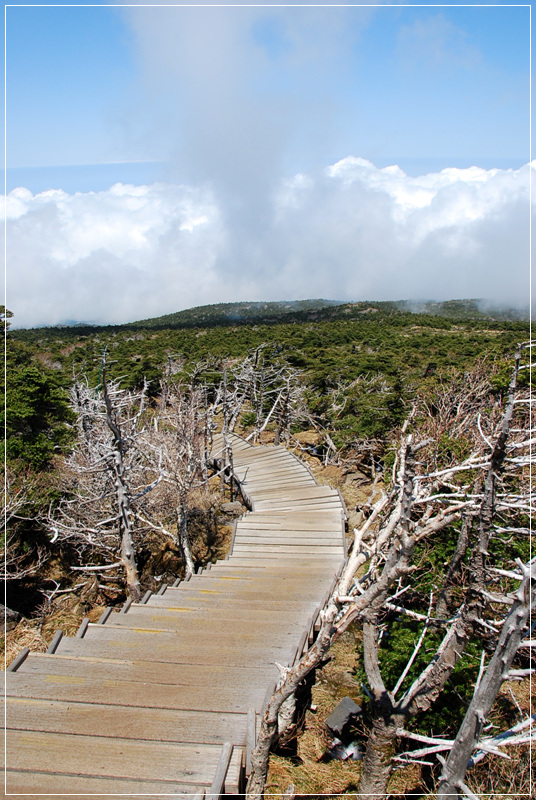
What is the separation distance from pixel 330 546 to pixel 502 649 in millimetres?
6511

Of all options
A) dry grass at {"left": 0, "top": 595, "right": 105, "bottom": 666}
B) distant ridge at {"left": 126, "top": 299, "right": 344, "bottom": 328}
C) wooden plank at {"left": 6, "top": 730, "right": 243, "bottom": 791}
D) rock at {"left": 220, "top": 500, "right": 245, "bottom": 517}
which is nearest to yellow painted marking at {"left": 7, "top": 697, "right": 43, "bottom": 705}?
wooden plank at {"left": 6, "top": 730, "right": 243, "bottom": 791}

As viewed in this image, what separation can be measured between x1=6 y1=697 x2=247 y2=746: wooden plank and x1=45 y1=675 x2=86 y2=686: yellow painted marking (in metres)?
0.38

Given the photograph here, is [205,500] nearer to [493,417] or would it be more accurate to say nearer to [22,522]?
[22,522]

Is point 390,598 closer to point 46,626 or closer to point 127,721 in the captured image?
point 127,721

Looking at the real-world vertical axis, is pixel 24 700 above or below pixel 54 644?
above

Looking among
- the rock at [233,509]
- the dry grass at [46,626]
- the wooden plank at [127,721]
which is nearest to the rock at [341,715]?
the wooden plank at [127,721]

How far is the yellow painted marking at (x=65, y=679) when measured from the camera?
480 centimetres

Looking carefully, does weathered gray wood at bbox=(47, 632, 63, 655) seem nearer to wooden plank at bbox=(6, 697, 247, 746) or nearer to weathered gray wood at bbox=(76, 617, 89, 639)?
weathered gray wood at bbox=(76, 617, 89, 639)

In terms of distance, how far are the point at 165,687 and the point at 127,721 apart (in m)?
0.62

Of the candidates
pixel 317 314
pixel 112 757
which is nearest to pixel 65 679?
pixel 112 757

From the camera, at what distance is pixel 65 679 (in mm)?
4828

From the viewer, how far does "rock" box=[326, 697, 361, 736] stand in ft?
24.3

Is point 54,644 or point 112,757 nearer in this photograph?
point 112,757

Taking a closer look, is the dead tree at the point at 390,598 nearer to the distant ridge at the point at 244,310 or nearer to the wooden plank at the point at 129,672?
the wooden plank at the point at 129,672
